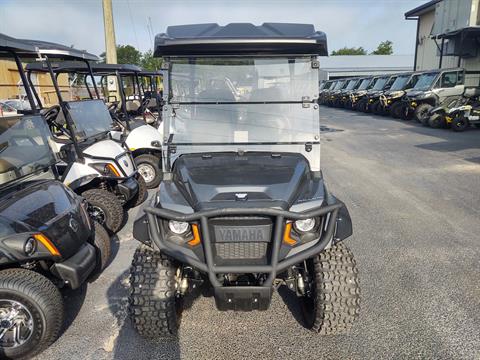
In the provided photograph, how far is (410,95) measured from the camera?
14.9 metres

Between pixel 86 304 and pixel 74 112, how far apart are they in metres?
2.55

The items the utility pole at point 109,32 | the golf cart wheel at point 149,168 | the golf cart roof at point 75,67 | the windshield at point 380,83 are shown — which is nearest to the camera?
the golf cart roof at point 75,67

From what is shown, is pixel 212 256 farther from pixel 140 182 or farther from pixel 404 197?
pixel 404 197

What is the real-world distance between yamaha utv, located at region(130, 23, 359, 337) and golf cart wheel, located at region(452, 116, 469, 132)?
A: 10560 mm

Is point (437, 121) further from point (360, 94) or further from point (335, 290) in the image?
point (335, 290)

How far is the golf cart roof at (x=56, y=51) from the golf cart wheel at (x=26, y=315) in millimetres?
2160

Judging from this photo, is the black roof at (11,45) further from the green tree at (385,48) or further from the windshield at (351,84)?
the green tree at (385,48)

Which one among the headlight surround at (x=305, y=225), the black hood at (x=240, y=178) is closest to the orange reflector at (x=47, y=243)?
the black hood at (x=240, y=178)

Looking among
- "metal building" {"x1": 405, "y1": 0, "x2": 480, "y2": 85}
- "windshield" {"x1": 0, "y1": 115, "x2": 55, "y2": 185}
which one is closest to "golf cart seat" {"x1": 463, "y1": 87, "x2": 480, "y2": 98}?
"metal building" {"x1": 405, "y1": 0, "x2": 480, "y2": 85}

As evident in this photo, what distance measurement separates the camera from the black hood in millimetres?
2215

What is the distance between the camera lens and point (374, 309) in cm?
285

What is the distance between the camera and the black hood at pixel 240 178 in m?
2.21

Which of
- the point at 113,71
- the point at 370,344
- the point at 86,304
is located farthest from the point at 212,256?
the point at 113,71

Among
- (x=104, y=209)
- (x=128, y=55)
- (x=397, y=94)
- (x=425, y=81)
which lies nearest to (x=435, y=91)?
(x=425, y=81)
